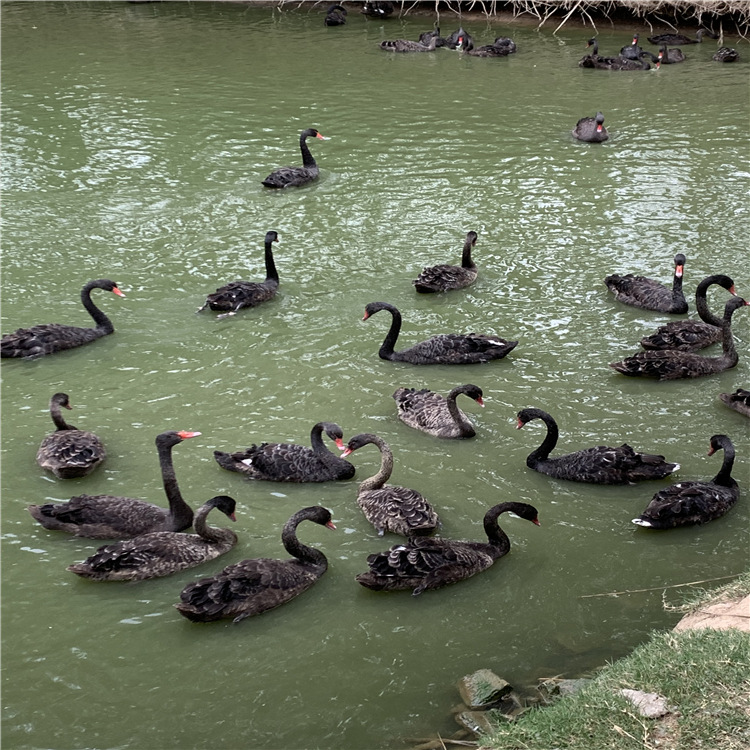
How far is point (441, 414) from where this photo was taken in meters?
8.75

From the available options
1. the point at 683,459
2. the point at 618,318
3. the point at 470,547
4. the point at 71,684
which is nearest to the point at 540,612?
the point at 470,547

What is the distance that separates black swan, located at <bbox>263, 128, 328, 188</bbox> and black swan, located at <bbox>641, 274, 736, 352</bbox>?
6293 millimetres

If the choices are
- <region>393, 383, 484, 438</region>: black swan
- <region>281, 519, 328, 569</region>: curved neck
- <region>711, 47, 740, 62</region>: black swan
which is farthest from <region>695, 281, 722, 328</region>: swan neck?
<region>711, 47, 740, 62</region>: black swan

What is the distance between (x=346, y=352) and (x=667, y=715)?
19.3 ft

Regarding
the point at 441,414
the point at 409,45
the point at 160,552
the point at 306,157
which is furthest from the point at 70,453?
the point at 409,45

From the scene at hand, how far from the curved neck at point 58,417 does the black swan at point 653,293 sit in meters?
6.07

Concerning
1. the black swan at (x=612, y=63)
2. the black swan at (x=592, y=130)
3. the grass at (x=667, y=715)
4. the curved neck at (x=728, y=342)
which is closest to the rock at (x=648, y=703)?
the grass at (x=667, y=715)

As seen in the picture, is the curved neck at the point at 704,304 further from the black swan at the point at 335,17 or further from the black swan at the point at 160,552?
the black swan at the point at 335,17

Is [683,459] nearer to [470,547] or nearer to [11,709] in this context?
[470,547]

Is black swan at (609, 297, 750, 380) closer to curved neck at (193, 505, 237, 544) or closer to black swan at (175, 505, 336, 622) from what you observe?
black swan at (175, 505, 336, 622)

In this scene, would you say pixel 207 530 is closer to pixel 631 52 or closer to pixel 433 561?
pixel 433 561

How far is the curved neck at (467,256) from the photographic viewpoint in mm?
11781

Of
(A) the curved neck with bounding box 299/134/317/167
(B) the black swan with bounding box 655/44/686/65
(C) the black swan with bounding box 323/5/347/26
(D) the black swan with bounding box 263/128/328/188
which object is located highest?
(C) the black swan with bounding box 323/5/347/26

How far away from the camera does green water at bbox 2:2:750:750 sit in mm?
6199
